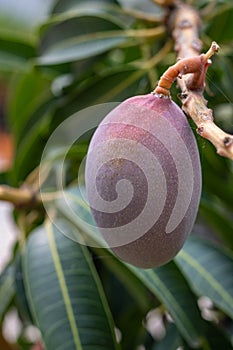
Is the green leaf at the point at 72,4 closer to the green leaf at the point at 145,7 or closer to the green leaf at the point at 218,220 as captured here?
the green leaf at the point at 145,7

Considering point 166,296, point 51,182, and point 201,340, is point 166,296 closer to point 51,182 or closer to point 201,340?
point 201,340

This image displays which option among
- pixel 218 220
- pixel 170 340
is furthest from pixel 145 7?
pixel 170 340

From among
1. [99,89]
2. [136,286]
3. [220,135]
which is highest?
[220,135]

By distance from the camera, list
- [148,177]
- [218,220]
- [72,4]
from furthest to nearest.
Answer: [72,4] < [218,220] < [148,177]

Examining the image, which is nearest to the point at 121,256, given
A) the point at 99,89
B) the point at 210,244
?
the point at 210,244

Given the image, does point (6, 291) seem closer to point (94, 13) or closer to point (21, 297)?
point (21, 297)

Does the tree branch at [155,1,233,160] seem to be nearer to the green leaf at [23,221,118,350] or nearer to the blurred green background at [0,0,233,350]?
the blurred green background at [0,0,233,350]

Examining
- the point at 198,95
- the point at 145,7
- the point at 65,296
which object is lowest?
the point at 65,296
